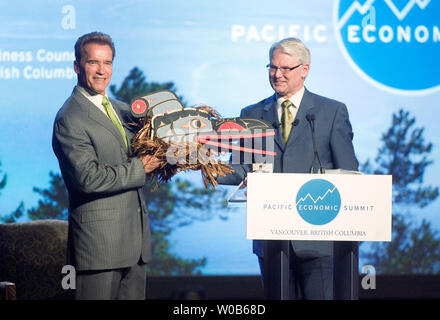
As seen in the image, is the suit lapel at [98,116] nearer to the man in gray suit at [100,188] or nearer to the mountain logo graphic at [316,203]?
the man in gray suit at [100,188]

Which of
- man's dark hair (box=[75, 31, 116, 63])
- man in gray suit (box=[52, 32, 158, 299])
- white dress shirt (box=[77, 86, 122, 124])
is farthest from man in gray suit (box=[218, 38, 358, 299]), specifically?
man's dark hair (box=[75, 31, 116, 63])

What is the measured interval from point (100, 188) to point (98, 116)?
1.23 feet

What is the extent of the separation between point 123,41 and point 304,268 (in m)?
3.00

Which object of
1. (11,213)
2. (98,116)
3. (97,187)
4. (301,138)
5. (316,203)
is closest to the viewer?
(316,203)

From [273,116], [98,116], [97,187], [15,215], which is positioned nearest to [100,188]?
[97,187]

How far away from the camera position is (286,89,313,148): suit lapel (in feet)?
10.7

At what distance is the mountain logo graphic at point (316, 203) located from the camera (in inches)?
109

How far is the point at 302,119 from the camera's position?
3305 mm

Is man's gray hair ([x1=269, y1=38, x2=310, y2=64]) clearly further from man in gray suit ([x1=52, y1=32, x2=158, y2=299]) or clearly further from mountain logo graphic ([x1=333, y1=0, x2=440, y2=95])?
mountain logo graphic ([x1=333, y1=0, x2=440, y2=95])

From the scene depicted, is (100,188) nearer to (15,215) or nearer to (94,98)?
(94,98)

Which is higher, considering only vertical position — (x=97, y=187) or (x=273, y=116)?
(x=273, y=116)

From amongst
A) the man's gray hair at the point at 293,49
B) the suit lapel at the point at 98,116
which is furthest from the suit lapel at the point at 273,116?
the suit lapel at the point at 98,116
